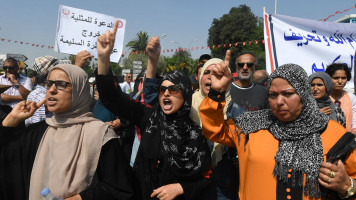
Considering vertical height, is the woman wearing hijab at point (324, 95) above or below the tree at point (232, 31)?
below

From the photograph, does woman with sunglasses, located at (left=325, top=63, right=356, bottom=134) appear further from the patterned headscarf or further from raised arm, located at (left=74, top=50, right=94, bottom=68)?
raised arm, located at (left=74, top=50, right=94, bottom=68)

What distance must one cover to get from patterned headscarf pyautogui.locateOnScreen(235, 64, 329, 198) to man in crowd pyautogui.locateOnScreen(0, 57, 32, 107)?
4.04 meters

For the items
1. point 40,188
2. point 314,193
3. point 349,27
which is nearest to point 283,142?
point 314,193

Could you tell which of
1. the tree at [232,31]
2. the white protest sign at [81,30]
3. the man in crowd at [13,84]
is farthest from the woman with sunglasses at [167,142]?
the tree at [232,31]

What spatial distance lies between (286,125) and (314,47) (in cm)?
390

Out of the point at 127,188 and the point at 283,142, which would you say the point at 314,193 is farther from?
the point at 127,188

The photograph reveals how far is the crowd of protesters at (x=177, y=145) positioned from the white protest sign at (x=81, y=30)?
2.19 metres

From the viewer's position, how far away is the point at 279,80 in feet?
6.11

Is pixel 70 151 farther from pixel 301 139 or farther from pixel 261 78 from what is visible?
pixel 261 78

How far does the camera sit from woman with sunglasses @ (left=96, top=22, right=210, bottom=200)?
2.12 metres

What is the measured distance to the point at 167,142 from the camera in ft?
7.07

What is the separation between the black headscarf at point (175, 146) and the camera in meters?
2.12

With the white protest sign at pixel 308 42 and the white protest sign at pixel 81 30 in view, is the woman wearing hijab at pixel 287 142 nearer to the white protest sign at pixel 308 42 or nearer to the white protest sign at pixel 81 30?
the white protest sign at pixel 81 30

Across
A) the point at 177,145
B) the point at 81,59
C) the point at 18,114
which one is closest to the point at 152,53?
the point at 81,59
